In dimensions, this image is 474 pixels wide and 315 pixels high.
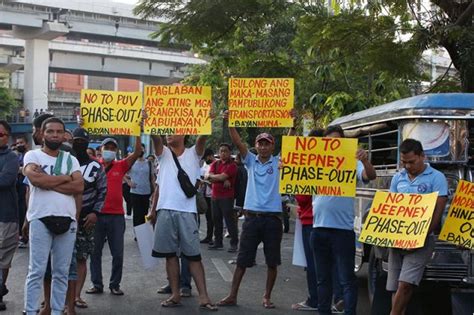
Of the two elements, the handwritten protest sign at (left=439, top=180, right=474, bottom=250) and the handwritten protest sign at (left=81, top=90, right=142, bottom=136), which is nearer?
the handwritten protest sign at (left=439, top=180, right=474, bottom=250)

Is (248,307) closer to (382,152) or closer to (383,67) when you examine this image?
(382,152)

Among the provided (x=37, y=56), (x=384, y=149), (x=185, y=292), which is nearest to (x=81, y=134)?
(x=185, y=292)

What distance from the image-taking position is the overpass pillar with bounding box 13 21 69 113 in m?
44.6

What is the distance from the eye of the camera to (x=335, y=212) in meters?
6.43

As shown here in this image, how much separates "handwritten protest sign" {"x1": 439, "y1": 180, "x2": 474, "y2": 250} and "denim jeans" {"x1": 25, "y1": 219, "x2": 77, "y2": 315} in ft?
10.4

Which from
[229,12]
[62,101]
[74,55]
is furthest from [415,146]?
[62,101]

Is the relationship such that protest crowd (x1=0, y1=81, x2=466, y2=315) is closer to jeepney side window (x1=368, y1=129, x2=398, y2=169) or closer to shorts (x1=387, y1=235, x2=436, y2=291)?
shorts (x1=387, y1=235, x2=436, y2=291)

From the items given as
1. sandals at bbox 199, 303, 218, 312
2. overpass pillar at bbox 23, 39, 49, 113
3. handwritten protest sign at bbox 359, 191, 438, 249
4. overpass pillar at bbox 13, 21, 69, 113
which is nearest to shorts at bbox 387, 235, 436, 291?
handwritten protest sign at bbox 359, 191, 438, 249

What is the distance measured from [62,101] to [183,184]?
226 ft

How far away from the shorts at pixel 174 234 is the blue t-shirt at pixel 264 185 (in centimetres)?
76

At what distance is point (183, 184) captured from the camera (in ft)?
23.9

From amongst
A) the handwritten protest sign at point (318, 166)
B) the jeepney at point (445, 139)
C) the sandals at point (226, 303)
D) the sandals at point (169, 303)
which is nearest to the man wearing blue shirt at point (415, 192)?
the jeepney at point (445, 139)

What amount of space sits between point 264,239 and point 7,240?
2.68m

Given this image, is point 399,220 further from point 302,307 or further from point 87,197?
point 87,197
